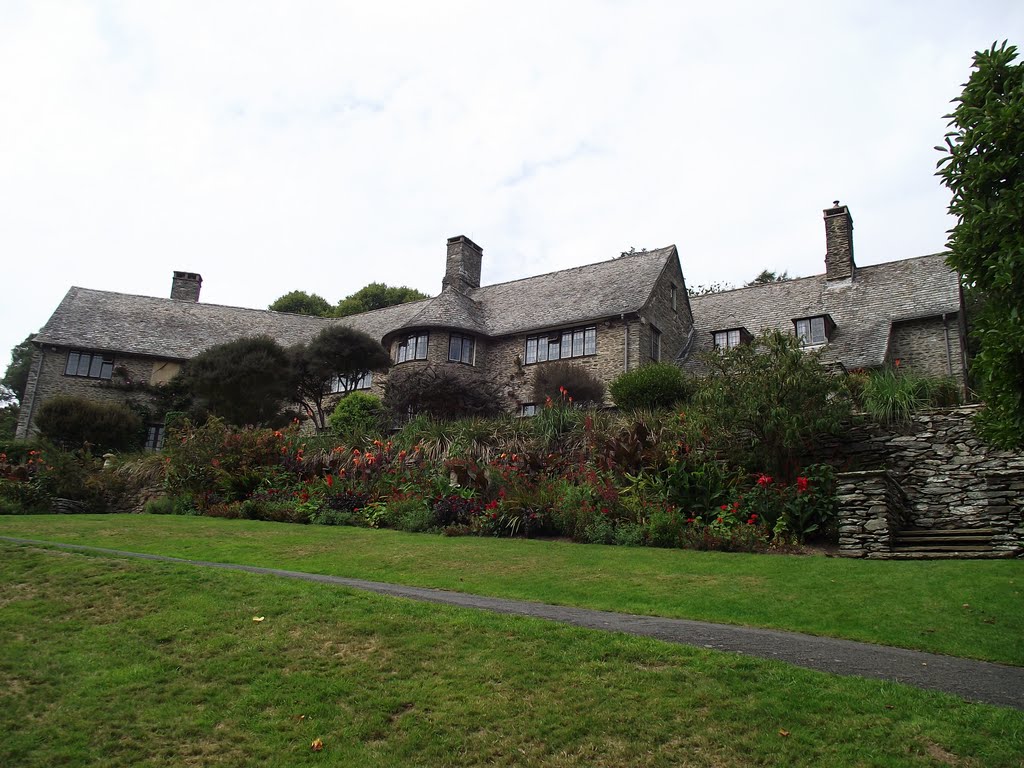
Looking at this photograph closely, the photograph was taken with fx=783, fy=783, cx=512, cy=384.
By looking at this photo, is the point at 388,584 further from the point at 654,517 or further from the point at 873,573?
the point at 873,573

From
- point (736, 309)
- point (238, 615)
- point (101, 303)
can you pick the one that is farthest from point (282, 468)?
point (101, 303)

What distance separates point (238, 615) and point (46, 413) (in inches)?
883

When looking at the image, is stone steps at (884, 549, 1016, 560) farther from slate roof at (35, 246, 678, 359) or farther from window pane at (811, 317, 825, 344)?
slate roof at (35, 246, 678, 359)

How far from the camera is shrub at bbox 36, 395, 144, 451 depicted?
26.0m

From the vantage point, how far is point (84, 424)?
26.3 m

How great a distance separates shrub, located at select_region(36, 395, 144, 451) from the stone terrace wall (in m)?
23.0

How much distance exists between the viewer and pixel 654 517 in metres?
13.2

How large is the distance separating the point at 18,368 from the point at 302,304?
2170 centimetres

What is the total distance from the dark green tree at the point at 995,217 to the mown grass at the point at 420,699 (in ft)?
9.52

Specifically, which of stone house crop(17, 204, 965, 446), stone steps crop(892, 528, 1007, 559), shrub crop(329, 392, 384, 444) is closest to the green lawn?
stone steps crop(892, 528, 1007, 559)

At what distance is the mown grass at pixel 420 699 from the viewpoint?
16.8 feet

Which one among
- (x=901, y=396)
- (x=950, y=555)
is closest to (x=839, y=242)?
(x=901, y=396)

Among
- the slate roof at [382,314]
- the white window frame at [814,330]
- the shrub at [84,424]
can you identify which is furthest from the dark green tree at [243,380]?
the white window frame at [814,330]

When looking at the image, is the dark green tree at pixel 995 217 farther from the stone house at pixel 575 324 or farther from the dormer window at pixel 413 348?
the dormer window at pixel 413 348
